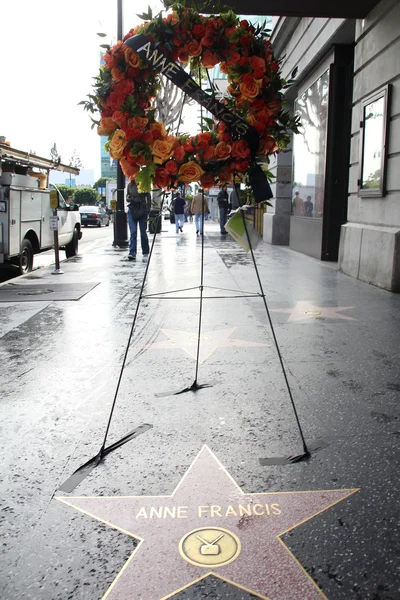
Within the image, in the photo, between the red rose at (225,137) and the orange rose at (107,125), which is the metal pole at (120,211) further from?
the red rose at (225,137)

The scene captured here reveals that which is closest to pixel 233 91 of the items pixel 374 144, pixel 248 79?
pixel 248 79

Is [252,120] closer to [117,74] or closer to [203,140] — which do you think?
[203,140]

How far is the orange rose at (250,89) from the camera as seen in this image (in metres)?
3.35

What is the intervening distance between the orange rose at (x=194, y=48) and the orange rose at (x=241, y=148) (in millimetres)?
592

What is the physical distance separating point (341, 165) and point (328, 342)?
8.23 meters

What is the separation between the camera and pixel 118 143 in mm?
3311

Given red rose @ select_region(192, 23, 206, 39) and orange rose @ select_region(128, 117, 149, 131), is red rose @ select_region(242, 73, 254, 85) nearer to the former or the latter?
red rose @ select_region(192, 23, 206, 39)

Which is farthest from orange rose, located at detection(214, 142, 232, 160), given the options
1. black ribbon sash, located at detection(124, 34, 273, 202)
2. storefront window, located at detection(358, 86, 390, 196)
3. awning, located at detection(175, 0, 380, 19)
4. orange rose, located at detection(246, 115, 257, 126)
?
awning, located at detection(175, 0, 380, 19)

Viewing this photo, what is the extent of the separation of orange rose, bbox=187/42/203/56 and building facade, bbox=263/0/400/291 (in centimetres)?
236

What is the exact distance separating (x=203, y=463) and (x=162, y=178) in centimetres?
170

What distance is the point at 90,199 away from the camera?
280ft

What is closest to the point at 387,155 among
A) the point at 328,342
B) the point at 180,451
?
the point at 328,342

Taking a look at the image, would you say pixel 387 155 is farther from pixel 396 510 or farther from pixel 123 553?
pixel 123 553

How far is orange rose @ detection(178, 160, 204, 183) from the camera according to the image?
10.9 feet
